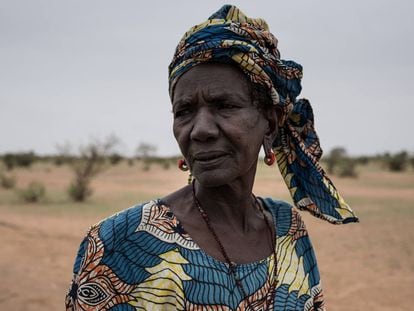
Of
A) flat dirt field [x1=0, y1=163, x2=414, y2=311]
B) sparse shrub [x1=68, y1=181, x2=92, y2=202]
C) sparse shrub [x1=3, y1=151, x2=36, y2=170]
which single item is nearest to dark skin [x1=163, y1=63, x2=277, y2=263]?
flat dirt field [x1=0, y1=163, x2=414, y2=311]

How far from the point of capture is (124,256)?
68.9 inches

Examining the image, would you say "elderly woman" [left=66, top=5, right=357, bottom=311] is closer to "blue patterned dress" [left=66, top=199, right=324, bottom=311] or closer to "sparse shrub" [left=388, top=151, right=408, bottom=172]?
"blue patterned dress" [left=66, top=199, right=324, bottom=311]

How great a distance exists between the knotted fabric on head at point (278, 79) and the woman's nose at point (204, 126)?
7.0 inches

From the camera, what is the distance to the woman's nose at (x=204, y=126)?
1808mm

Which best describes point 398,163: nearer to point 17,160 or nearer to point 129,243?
point 17,160

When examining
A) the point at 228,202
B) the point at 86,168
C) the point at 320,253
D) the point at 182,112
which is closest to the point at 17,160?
the point at 86,168

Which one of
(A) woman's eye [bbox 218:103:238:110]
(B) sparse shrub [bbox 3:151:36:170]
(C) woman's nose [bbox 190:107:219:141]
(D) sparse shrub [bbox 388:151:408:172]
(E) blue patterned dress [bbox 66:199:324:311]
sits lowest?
(E) blue patterned dress [bbox 66:199:324:311]

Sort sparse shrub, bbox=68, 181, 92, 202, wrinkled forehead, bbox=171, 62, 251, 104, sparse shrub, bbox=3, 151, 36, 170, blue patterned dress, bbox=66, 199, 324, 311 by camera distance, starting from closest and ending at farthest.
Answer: blue patterned dress, bbox=66, 199, 324, 311 < wrinkled forehead, bbox=171, 62, 251, 104 < sparse shrub, bbox=68, 181, 92, 202 < sparse shrub, bbox=3, 151, 36, 170

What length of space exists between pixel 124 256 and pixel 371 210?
53.9 ft

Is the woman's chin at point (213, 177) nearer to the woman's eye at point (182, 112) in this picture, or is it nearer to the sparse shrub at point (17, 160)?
the woman's eye at point (182, 112)

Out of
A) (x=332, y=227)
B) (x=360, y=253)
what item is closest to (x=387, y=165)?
(x=332, y=227)

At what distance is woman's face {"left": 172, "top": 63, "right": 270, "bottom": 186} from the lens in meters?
1.83

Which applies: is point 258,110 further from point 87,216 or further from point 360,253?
point 87,216

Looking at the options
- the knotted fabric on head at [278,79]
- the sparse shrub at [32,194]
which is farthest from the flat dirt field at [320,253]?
the knotted fabric on head at [278,79]
